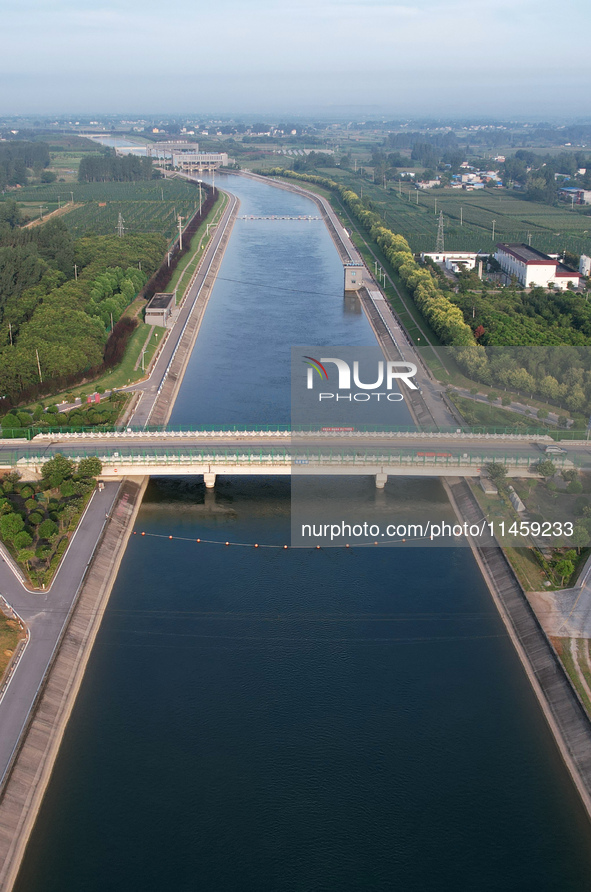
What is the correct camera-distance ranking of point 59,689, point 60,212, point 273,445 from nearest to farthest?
point 59,689 < point 273,445 < point 60,212

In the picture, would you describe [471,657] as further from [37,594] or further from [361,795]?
[37,594]

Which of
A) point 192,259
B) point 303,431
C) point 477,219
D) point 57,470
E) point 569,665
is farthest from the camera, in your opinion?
point 477,219

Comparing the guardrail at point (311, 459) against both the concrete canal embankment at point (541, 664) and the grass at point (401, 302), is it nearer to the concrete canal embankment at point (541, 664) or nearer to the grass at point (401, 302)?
the concrete canal embankment at point (541, 664)

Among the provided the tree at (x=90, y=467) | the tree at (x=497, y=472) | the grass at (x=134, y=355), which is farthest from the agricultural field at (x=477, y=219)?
the tree at (x=90, y=467)

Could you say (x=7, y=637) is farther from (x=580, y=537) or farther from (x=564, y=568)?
(x=580, y=537)

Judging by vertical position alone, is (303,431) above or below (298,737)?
above

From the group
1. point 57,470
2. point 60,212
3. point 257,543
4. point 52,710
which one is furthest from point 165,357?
point 60,212

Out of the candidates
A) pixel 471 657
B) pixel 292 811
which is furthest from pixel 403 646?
pixel 292 811

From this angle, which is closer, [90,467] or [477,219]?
[90,467]
